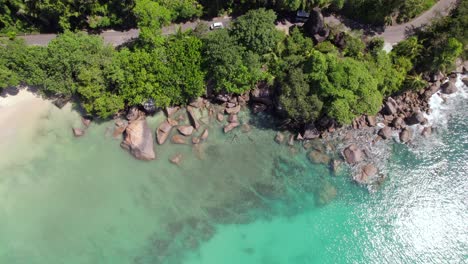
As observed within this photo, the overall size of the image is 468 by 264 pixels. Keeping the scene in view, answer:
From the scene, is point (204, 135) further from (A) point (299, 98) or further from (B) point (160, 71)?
(A) point (299, 98)

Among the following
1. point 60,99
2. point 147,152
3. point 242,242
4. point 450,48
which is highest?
point 450,48

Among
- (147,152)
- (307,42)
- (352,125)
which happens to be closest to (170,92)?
(147,152)

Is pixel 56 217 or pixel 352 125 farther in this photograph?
pixel 352 125

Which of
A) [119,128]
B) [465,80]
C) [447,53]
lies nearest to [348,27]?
[447,53]

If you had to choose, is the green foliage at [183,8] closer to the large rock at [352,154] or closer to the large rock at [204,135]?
the large rock at [204,135]

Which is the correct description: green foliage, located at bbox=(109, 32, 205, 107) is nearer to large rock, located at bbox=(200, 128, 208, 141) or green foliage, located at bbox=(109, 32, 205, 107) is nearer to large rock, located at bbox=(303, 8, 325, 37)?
large rock, located at bbox=(200, 128, 208, 141)

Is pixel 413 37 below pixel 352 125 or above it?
above

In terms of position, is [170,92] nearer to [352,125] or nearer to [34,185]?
[34,185]
